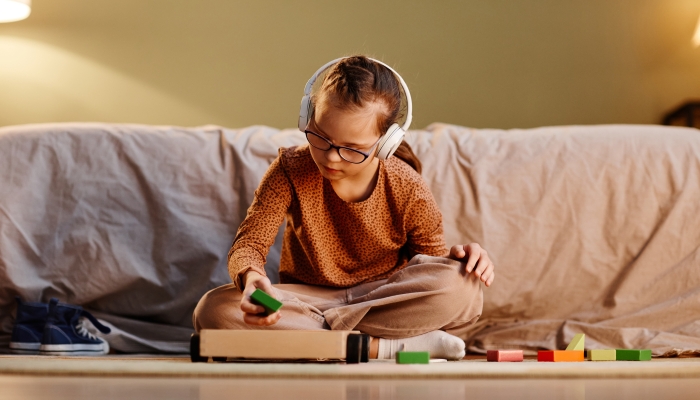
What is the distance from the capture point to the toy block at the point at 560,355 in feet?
3.46

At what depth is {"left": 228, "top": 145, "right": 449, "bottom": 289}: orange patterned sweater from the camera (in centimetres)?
131

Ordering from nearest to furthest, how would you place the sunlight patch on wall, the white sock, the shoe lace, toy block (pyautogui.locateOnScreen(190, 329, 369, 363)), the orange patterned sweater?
toy block (pyautogui.locateOnScreen(190, 329, 369, 363)), the white sock, the orange patterned sweater, the shoe lace, the sunlight patch on wall

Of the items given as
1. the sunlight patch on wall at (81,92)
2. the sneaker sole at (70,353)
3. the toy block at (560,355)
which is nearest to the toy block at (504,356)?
the toy block at (560,355)

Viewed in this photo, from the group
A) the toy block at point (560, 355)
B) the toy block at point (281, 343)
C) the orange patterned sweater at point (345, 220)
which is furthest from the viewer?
the orange patterned sweater at point (345, 220)

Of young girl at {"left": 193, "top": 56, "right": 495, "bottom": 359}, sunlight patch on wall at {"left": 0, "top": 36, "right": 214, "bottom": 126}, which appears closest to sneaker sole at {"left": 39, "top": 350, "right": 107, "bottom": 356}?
young girl at {"left": 193, "top": 56, "right": 495, "bottom": 359}

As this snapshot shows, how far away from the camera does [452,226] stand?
1.57m

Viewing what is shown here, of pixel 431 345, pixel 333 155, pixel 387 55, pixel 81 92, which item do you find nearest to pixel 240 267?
pixel 333 155

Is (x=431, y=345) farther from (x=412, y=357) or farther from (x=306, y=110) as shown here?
(x=306, y=110)

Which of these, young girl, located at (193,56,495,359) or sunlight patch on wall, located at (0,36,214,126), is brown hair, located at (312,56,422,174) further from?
sunlight patch on wall, located at (0,36,214,126)

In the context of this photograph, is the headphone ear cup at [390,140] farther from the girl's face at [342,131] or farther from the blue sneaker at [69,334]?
A: the blue sneaker at [69,334]

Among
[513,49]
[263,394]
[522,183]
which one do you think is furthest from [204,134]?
[513,49]

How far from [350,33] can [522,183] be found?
133 centimetres

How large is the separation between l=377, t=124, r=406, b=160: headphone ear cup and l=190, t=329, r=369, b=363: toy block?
329 mm

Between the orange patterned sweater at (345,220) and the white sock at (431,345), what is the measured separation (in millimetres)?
192
